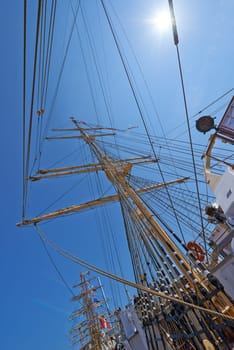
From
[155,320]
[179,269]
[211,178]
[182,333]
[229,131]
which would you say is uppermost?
[229,131]

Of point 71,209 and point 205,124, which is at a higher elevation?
point 71,209

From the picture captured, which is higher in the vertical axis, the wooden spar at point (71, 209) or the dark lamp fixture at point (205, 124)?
the wooden spar at point (71, 209)

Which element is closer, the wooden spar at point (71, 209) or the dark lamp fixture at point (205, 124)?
the dark lamp fixture at point (205, 124)

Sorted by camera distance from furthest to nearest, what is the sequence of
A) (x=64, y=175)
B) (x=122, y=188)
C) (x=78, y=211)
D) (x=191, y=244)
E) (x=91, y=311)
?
(x=91, y=311), (x=64, y=175), (x=78, y=211), (x=191, y=244), (x=122, y=188)

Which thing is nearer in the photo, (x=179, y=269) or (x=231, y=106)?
(x=179, y=269)

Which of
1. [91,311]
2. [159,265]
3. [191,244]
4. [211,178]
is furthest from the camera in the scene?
[91,311]

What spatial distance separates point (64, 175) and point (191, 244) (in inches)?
265

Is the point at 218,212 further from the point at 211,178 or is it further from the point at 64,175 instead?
the point at 64,175

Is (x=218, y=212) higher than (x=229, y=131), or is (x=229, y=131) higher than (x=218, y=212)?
(x=229, y=131)

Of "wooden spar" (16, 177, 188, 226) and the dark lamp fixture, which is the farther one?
"wooden spar" (16, 177, 188, 226)

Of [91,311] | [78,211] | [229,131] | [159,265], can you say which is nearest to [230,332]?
[159,265]

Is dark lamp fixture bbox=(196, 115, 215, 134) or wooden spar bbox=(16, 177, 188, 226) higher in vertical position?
wooden spar bbox=(16, 177, 188, 226)

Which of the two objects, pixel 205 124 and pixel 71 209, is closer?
pixel 205 124

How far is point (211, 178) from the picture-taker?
16.0 ft
